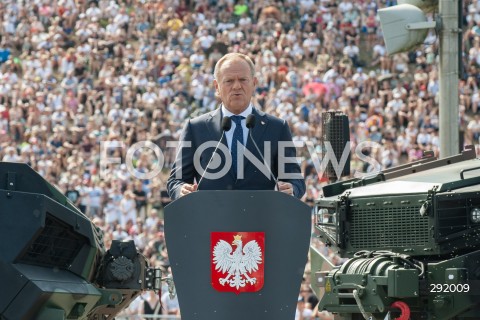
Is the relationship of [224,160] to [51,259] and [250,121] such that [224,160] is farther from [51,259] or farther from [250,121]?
[51,259]

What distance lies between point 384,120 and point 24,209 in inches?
843

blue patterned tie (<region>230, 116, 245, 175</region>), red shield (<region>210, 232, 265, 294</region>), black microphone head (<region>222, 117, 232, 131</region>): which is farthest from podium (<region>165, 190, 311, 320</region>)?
blue patterned tie (<region>230, 116, 245, 175</region>)

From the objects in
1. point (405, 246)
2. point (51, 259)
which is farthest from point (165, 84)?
point (51, 259)

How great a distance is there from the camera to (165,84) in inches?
1249

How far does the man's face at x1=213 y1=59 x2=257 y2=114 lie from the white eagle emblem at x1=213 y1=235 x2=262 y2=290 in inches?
46.7

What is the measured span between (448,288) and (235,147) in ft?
17.4

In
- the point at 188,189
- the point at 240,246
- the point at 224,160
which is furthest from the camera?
the point at 224,160

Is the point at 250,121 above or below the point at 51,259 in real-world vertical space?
above

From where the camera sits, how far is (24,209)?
8.16 m

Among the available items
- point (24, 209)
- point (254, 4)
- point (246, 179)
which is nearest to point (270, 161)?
point (246, 179)

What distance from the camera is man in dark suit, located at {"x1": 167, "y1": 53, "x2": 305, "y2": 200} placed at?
7.74 m

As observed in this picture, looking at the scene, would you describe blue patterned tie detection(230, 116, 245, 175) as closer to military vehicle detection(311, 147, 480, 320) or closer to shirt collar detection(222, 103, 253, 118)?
shirt collar detection(222, 103, 253, 118)

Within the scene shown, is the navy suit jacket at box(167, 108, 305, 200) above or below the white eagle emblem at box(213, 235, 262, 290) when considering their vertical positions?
above

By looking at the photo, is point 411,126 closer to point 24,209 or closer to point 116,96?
point 116,96
